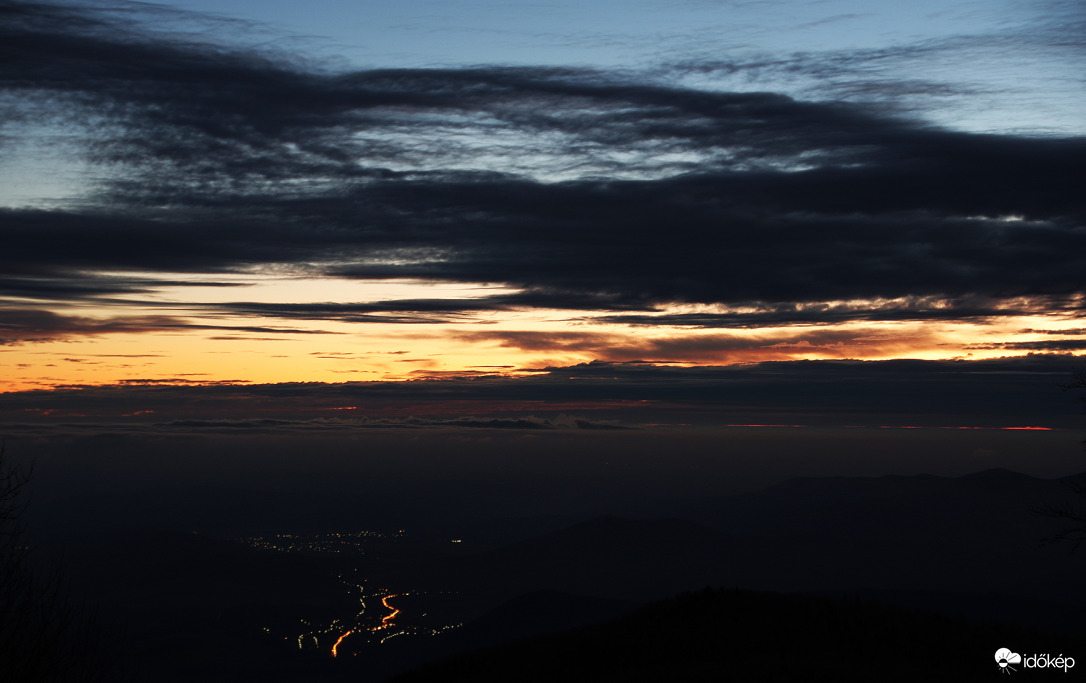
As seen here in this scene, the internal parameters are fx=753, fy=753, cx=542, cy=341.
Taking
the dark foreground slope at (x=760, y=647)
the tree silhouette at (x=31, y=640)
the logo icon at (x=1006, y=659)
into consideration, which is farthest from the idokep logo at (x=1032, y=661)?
the tree silhouette at (x=31, y=640)

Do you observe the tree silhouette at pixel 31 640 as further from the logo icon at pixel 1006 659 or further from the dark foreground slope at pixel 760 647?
the logo icon at pixel 1006 659

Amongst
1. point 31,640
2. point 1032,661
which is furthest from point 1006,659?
point 31,640

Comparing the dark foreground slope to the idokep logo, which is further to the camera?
the dark foreground slope

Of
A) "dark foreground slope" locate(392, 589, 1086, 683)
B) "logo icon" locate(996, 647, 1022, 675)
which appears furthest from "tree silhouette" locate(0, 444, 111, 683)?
"logo icon" locate(996, 647, 1022, 675)

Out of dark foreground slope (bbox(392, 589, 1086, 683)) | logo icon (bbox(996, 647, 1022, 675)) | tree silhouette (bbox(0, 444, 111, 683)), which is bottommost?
dark foreground slope (bbox(392, 589, 1086, 683))

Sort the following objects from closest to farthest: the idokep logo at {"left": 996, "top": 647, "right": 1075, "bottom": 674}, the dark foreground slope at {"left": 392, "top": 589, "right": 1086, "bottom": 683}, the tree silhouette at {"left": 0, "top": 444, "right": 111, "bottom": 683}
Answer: the tree silhouette at {"left": 0, "top": 444, "right": 111, "bottom": 683}
the idokep logo at {"left": 996, "top": 647, "right": 1075, "bottom": 674}
the dark foreground slope at {"left": 392, "top": 589, "right": 1086, "bottom": 683}

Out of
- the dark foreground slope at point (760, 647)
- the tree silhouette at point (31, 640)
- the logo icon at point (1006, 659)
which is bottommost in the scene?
the dark foreground slope at point (760, 647)

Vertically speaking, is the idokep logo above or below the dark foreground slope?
above

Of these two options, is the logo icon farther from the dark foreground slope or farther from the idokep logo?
the dark foreground slope
